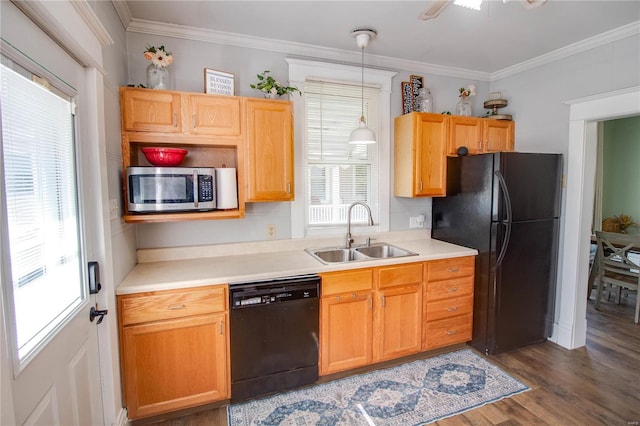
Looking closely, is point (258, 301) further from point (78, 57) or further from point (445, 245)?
point (445, 245)

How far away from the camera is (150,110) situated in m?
2.06

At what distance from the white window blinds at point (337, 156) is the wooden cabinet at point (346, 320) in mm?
732

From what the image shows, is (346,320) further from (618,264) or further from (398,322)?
(618,264)

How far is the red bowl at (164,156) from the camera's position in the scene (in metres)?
2.08

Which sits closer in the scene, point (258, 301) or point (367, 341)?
point (258, 301)

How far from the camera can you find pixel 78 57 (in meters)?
1.44

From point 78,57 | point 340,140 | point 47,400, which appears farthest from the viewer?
point 340,140

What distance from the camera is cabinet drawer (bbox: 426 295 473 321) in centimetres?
264

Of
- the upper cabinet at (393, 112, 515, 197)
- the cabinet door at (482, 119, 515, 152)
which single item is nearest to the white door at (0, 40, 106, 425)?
the upper cabinet at (393, 112, 515, 197)

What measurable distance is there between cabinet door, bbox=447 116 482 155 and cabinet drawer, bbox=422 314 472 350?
148 centimetres

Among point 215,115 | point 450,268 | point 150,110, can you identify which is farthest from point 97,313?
point 450,268

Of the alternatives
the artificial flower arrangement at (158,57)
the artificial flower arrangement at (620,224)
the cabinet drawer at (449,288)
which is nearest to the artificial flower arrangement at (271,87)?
the artificial flower arrangement at (158,57)

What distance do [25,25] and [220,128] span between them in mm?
1189

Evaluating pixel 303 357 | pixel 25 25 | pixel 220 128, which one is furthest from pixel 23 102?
pixel 303 357
